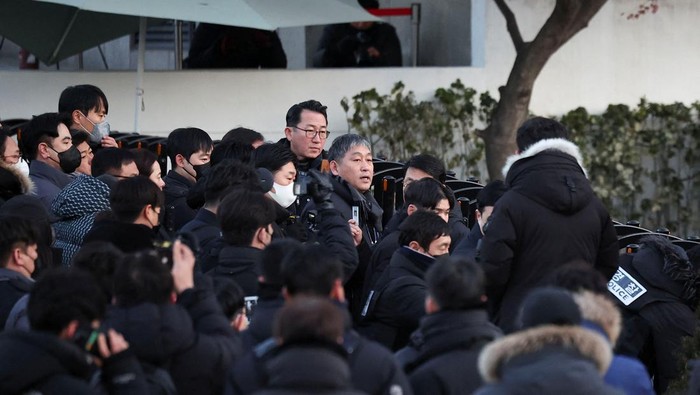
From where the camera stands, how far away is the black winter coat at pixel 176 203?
286 inches

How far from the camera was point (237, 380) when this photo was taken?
4.30 metres

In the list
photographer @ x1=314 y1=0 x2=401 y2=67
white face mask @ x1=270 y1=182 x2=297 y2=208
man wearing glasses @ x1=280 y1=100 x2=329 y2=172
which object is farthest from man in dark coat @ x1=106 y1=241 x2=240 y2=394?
photographer @ x1=314 y1=0 x2=401 y2=67

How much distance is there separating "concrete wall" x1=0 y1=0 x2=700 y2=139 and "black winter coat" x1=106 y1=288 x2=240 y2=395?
903cm

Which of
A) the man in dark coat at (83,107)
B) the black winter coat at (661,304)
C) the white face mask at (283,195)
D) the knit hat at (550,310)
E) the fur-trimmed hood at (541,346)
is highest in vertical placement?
the man in dark coat at (83,107)

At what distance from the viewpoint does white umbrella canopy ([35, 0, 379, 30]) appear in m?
11.0

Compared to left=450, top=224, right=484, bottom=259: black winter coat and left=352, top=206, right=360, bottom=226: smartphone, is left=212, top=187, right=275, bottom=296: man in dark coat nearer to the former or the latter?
left=450, top=224, right=484, bottom=259: black winter coat

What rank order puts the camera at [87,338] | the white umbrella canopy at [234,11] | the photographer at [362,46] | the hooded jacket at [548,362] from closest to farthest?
1. the hooded jacket at [548,362]
2. the camera at [87,338]
3. the white umbrella canopy at [234,11]
4. the photographer at [362,46]

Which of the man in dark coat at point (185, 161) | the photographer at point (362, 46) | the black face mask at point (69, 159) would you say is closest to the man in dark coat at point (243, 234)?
the man in dark coat at point (185, 161)

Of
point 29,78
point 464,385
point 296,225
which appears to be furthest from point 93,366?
point 29,78

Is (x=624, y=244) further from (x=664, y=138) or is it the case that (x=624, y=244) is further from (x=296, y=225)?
(x=664, y=138)

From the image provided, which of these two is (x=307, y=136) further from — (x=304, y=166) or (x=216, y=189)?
(x=216, y=189)

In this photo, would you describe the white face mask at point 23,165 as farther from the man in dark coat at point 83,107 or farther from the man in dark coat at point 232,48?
the man in dark coat at point 232,48

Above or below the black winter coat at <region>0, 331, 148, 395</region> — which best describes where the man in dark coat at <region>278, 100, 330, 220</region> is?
above

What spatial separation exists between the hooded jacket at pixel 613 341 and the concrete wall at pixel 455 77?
9480 millimetres
